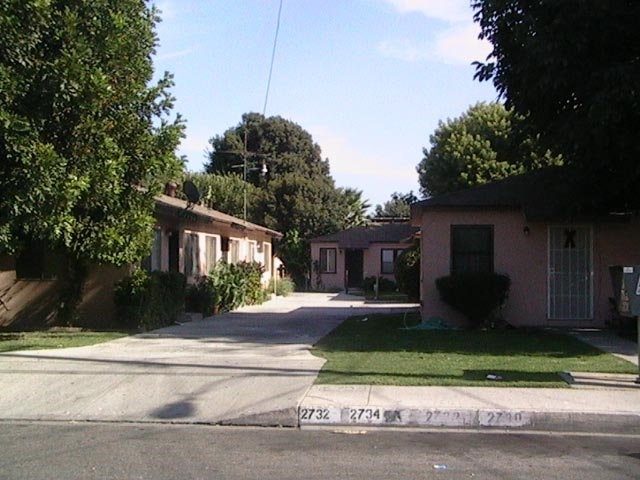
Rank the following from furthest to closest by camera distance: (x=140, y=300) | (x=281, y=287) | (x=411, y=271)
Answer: (x=281, y=287) < (x=411, y=271) < (x=140, y=300)

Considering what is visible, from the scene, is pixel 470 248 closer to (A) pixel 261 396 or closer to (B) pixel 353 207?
(A) pixel 261 396

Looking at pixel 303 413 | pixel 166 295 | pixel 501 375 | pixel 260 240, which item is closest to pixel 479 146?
pixel 260 240

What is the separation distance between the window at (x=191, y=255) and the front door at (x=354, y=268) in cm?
2255

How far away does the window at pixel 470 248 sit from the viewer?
19406 mm

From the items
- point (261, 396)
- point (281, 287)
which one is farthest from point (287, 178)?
point (261, 396)

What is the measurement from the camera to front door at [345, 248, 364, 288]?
46.9 m

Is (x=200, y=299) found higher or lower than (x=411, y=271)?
lower

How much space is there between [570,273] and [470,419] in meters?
10.2

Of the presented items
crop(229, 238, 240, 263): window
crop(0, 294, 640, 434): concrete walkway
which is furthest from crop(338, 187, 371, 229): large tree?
crop(0, 294, 640, 434): concrete walkway

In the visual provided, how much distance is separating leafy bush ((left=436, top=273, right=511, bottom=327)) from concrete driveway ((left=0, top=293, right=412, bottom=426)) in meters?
3.63

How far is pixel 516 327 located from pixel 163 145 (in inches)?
339

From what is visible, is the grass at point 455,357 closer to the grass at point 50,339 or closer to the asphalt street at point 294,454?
the asphalt street at point 294,454

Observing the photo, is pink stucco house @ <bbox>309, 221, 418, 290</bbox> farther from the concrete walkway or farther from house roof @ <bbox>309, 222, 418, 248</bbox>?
the concrete walkway

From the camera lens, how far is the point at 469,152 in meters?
37.9
